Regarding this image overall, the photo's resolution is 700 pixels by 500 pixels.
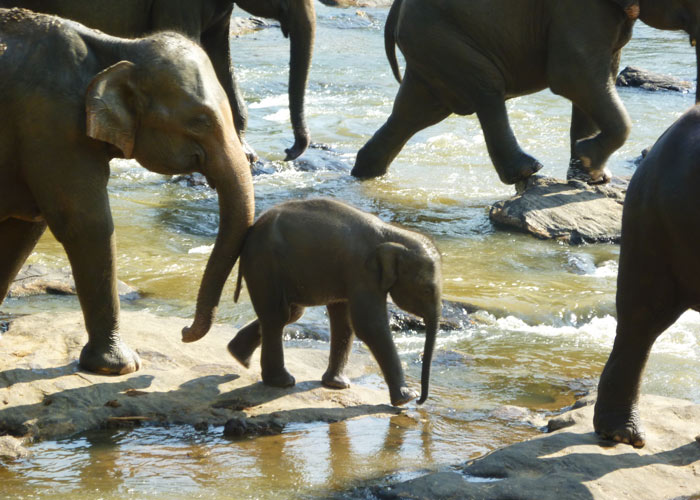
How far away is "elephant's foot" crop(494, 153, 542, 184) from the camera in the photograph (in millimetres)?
8086

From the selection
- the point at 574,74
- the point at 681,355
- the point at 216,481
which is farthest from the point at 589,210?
the point at 216,481

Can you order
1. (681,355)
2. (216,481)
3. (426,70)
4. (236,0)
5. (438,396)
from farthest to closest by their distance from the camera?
(426,70) → (236,0) → (681,355) → (438,396) → (216,481)

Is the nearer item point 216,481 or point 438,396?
point 216,481

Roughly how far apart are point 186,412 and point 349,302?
0.78 meters

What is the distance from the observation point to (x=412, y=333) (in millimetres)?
5906

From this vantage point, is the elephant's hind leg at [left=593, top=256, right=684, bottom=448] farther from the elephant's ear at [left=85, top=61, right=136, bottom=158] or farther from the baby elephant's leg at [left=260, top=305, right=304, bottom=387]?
the elephant's ear at [left=85, top=61, right=136, bottom=158]

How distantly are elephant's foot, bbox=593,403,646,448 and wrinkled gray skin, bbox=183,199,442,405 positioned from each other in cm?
73

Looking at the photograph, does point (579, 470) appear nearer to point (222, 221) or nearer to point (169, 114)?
point (222, 221)

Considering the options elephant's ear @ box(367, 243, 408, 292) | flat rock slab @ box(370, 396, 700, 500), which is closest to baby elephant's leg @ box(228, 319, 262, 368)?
elephant's ear @ box(367, 243, 408, 292)

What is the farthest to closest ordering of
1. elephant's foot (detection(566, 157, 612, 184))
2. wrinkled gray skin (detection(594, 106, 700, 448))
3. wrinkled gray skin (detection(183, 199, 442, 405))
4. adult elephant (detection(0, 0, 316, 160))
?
elephant's foot (detection(566, 157, 612, 184))
adult elephant (detection(0, 0, 316, 160))
wrinkled gray skin (detection(183, 199, 442, 405))
wrinkled gray skin (detection(594, 106, 700, 448))

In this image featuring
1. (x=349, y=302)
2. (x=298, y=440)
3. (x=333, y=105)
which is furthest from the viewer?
(x=333, y=105)

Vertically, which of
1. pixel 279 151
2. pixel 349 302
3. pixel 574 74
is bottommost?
pixel 279 151

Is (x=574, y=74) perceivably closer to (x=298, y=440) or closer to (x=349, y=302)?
(x=349, y=302)

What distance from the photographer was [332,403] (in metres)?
4.54
